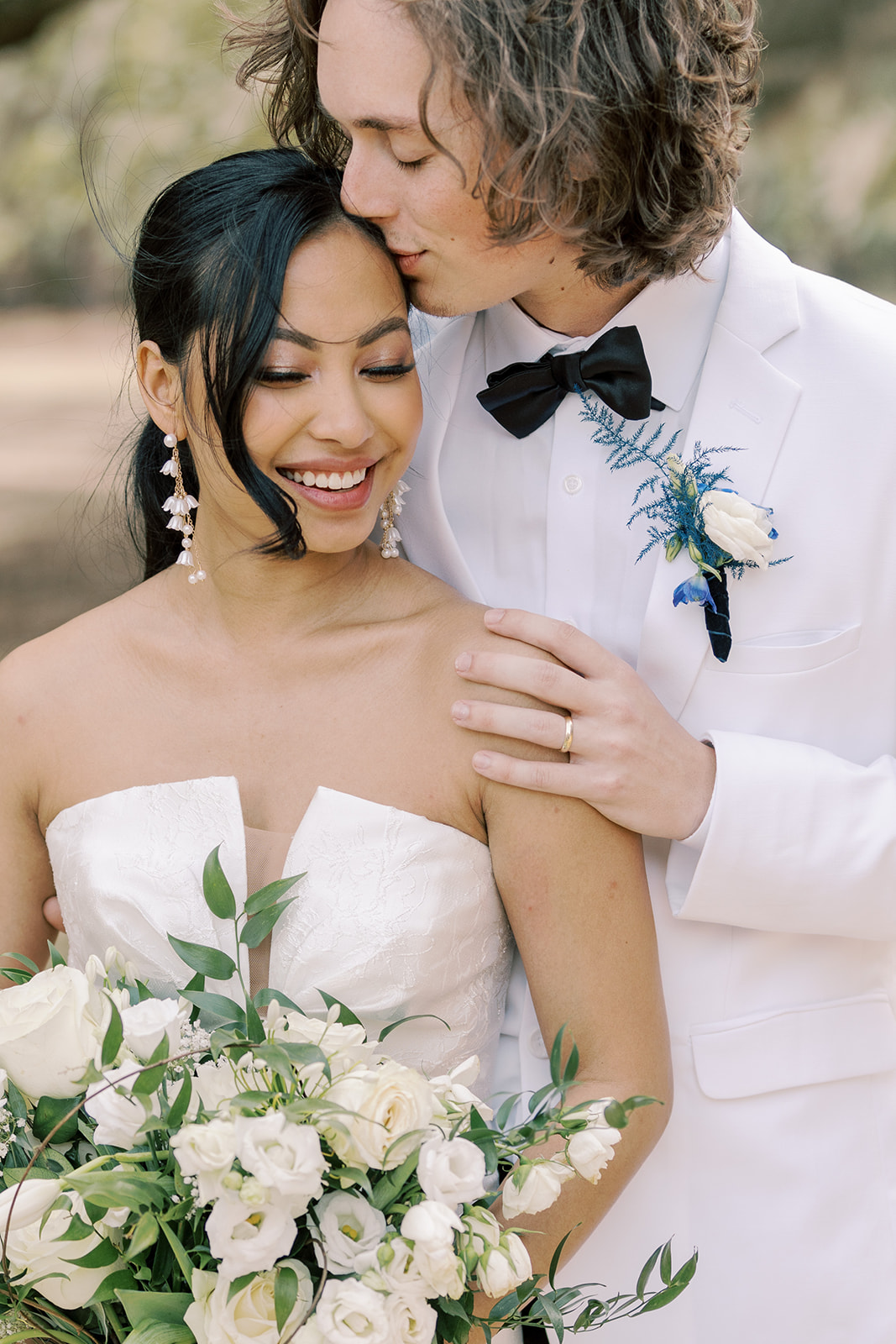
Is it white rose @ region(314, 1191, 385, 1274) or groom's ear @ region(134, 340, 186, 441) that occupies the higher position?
groom's ear @ region(134, 340, 186, 441)

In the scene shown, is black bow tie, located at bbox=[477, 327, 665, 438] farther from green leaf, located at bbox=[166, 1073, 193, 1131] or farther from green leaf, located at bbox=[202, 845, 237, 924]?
green leaf, located at bbox=[166, 1073, 193, 1131]

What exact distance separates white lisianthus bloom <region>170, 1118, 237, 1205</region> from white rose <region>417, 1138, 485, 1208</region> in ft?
0.59

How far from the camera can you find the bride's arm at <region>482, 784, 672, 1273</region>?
70.6 inches

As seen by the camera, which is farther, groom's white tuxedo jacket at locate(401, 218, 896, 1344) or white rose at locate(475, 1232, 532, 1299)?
groom's white tuxedo jacket at locate(401, 218, 896, 1344)

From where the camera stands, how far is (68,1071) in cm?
132

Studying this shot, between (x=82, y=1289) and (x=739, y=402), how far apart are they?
1.51m

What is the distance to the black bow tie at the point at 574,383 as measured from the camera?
2.02m

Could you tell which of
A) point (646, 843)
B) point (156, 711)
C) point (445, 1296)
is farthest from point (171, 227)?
point (445, 1296)

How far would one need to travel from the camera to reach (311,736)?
199cm

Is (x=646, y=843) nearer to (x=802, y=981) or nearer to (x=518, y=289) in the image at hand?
(x=802, y=981)

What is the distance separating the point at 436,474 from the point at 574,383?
11.0 inches

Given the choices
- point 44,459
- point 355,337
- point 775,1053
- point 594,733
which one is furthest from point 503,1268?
point 44,459

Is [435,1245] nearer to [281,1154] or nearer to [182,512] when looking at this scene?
[281,1154]

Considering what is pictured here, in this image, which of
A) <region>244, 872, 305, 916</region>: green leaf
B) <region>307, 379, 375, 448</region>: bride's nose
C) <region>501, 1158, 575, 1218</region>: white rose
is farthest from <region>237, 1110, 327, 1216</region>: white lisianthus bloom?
<region>307, 379, 375, 448</region>: bride's nose
